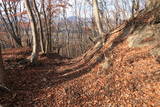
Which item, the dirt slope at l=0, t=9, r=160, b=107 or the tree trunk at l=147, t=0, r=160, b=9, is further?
the tree trunk at l=147, t=0, r=160, b=9

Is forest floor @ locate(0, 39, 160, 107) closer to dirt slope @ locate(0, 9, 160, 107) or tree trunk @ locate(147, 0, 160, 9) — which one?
dirt slope @ locate(0, 9, 160, 107)

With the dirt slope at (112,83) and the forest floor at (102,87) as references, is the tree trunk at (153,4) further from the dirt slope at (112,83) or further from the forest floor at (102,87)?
the forest floor at (102,87)

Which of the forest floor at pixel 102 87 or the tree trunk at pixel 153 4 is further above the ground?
the tree trunk at pixel 153 4

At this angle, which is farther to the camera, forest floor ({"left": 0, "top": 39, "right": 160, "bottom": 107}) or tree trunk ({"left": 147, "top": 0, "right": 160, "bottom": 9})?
tree trunk ({"left": 147, "top": 0, "right": 160, "bottom": 9})

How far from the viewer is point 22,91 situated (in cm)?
786

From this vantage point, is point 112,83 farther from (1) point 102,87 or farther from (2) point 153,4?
(2) point 153,4

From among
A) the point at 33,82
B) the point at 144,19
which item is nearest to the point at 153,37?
the point at 144,19

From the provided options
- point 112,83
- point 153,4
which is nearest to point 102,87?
point 112,83

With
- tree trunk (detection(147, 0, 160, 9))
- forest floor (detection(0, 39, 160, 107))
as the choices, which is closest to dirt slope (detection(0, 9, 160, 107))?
forest floor (detection(0, 39, 160, 107))

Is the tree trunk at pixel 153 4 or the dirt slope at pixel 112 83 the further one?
the tree trunk at pixel 153 4

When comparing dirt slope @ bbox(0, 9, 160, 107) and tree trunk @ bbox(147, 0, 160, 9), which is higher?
tree trunk @ bbox(147, 0, 160, 9)

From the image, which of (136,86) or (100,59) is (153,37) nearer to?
(100,59)

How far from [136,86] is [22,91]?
4.40 metres

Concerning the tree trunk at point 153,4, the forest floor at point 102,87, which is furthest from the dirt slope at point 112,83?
the tree trunk at point 153,4
